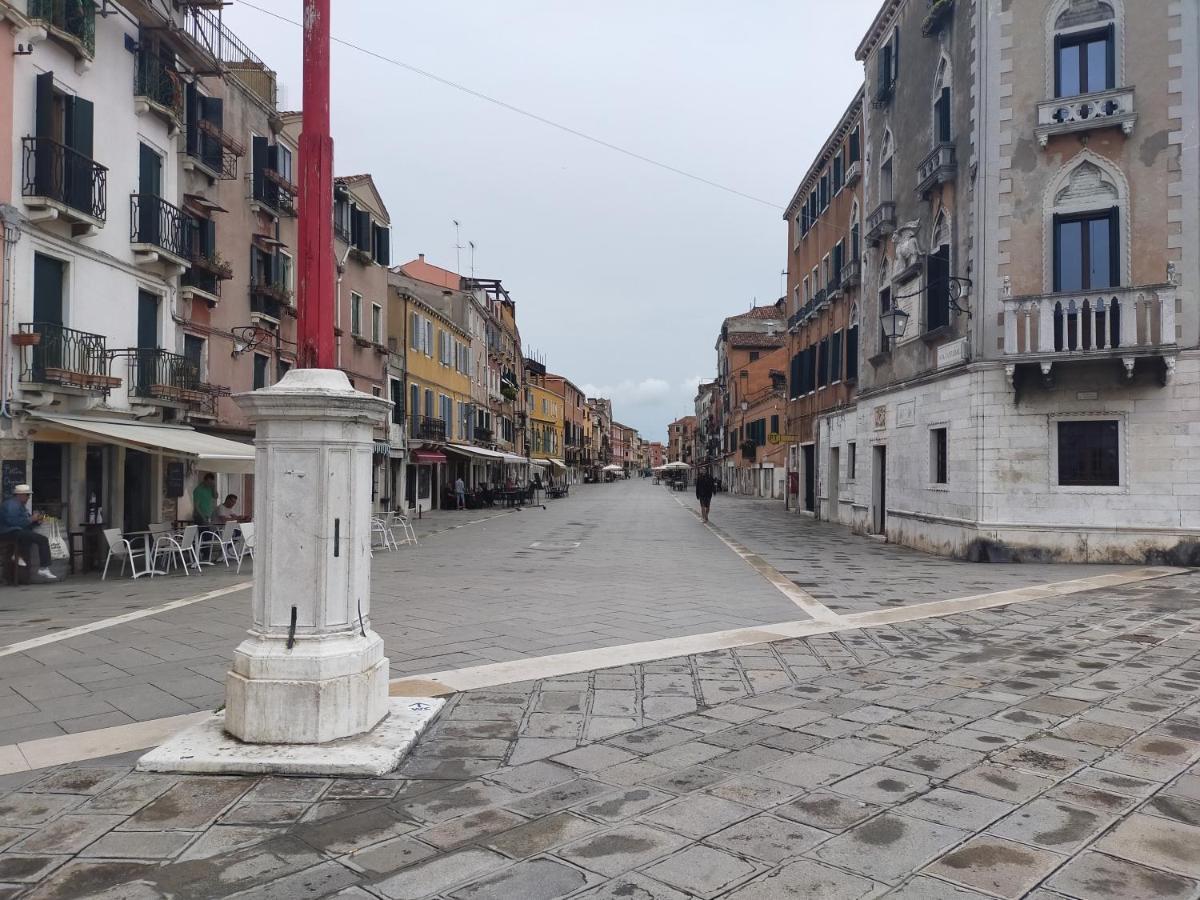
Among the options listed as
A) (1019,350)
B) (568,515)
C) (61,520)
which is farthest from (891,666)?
(568,515)

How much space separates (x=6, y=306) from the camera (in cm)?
1192

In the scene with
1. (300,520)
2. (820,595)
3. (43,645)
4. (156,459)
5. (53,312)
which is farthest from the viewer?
(156,459)

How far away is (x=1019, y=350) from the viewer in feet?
45.5

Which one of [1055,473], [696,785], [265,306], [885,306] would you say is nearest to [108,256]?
[265,306]

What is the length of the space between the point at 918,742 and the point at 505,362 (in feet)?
165

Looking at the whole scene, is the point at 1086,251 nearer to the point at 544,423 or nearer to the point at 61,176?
the point at 61,176

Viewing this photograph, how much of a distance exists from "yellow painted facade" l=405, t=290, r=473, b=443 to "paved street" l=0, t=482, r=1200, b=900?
23741 mm

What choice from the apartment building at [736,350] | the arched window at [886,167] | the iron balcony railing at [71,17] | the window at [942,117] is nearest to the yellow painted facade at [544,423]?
the apartment building at [736,350]

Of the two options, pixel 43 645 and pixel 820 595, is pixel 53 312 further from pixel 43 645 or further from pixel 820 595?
pixel 820 595

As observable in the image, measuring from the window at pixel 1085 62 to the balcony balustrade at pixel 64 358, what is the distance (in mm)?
16160

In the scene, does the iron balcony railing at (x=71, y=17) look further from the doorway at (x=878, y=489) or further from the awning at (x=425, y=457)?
the awning at (x=425, y=457)

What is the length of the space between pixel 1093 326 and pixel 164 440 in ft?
47.4

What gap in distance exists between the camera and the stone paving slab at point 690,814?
307 cm

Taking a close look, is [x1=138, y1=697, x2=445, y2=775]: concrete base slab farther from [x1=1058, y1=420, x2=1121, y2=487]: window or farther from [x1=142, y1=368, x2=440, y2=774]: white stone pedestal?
[x1=1058, y1=420, x2=1121, y2=487]: window
